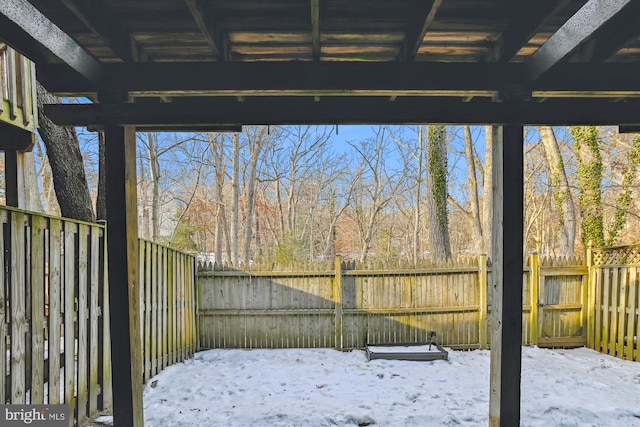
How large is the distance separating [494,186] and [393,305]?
4087 mm

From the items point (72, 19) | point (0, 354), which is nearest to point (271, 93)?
point (72, 19)

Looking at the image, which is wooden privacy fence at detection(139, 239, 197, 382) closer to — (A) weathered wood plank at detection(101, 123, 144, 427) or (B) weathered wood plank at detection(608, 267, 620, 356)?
(A) weathered wood plank at detection(101, 123, 144, 427)

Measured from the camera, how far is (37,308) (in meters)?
2.72

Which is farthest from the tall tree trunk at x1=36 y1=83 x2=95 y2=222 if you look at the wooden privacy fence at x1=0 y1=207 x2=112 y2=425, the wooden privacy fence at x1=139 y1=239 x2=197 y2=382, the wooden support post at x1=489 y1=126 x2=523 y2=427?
the wooden support post at x1=489 y1=126 x2=523 y2=427

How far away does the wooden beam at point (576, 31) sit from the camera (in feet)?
4.45

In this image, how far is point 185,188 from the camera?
16266mm

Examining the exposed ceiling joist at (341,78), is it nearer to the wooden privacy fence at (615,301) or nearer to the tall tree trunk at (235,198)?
the wooden privacy fence at (615,301)

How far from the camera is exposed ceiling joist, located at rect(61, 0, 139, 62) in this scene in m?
1.59

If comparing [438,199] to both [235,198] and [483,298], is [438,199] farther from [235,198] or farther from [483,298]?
[235,198]

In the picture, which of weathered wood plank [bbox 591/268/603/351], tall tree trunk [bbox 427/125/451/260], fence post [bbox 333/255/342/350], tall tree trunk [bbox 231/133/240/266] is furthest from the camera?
tall tree trunk [bbox 231/133/240/266]

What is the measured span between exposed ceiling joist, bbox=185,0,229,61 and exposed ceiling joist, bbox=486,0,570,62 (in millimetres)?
1329

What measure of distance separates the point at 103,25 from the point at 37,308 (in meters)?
2.07

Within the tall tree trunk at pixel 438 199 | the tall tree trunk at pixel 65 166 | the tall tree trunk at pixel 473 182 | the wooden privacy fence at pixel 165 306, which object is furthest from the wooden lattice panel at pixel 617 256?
the tall tree trunk at pixel 65 166

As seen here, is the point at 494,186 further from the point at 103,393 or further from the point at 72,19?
the point at 103,393
